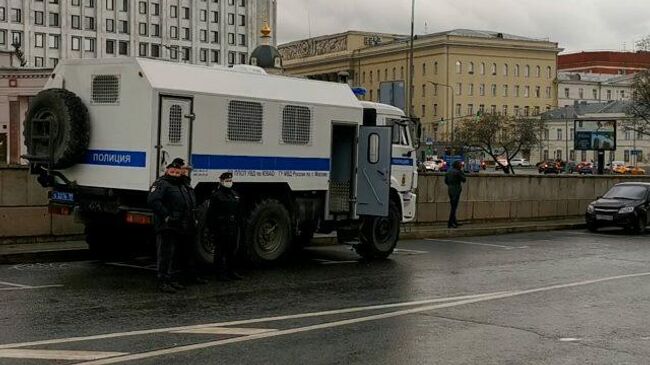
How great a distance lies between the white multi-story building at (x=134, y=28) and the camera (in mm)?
113562

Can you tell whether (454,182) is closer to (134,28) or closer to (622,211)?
(622,211)

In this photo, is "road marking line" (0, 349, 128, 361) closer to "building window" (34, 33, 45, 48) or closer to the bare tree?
the bare tree

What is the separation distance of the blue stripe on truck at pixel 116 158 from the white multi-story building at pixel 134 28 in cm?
10030

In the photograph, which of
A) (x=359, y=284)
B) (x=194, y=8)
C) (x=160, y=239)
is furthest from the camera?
(x=194, y=8)

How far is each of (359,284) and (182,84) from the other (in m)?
4.00

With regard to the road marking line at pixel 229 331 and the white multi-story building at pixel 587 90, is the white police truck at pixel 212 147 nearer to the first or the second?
the road marking line at pixel 229 331

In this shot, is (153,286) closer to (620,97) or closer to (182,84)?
(182,84)

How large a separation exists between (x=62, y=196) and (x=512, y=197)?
1672 cm

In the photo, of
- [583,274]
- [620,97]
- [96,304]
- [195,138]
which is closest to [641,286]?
[583,274]

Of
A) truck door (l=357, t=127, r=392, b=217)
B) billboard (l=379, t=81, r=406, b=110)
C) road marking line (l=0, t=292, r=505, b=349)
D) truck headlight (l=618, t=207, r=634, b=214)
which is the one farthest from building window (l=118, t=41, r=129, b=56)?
road marking line (l=0, t=292, r=505, b=349)

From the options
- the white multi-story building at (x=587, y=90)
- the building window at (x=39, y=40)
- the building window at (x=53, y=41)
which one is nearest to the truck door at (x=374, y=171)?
the building window at (x=39, y=40)

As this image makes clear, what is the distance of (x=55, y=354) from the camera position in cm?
783

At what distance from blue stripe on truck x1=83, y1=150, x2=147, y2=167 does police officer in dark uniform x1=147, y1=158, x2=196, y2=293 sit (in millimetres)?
1019

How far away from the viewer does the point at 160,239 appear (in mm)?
11883
